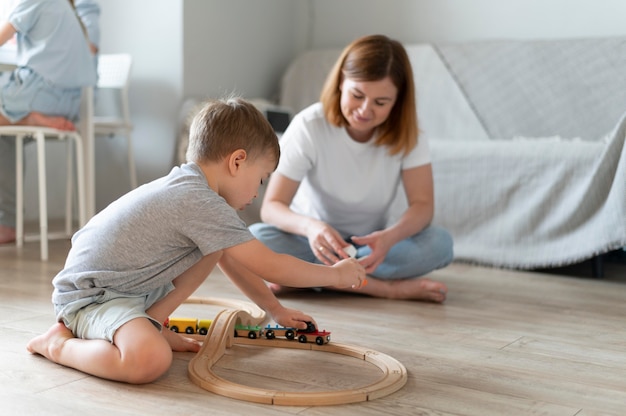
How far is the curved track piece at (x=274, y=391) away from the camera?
1165 mm

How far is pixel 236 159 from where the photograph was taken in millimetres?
1339

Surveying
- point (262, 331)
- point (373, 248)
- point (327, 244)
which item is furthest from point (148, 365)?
point (373, 248)

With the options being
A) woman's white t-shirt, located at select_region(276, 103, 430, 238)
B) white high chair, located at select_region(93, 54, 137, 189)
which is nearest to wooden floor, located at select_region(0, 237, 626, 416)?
woman's white t-shirt, located at select_region(276, 103, 430, 238)

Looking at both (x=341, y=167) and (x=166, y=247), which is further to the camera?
(x=341, y=167)

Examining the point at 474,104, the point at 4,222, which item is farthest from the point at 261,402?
the point at 474,104

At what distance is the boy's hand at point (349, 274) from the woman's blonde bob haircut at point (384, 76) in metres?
0.67

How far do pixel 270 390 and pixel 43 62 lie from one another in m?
1.74

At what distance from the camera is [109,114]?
363 centimetres

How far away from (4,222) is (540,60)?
2.14 m

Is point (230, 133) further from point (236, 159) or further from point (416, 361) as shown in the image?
point (416, 361)

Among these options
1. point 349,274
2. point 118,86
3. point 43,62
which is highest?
point 43,62

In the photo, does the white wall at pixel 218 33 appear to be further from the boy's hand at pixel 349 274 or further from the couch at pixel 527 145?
the boy's hand at pixel 349 274

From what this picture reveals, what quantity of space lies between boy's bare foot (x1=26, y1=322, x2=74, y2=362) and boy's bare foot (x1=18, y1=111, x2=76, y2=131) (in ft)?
4.48

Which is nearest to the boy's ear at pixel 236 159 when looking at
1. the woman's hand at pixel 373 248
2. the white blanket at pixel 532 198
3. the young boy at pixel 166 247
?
the young boy at pixel 166 247
